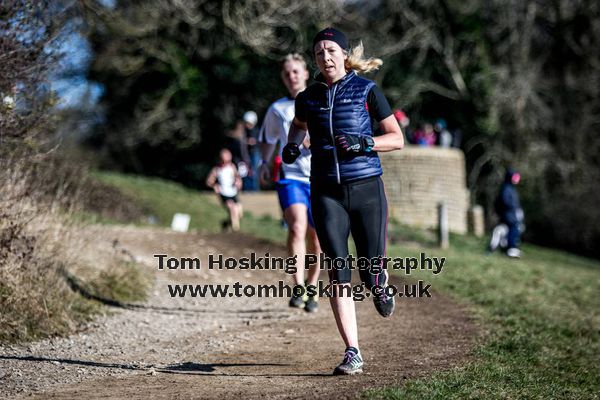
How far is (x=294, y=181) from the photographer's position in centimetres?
834

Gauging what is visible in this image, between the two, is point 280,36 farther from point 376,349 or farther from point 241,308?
point 376,349

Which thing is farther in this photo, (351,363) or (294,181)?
(294,181)

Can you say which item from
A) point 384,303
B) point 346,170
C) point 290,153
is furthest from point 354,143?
point 384,303

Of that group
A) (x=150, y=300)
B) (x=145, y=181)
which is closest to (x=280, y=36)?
(x=145, y=181)

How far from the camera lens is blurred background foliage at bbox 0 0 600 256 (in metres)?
Result: 28.0

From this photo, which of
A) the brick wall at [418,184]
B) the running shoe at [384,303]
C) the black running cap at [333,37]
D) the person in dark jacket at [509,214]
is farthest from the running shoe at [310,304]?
the brick wall at [418,184]

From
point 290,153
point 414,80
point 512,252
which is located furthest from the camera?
point 414,80

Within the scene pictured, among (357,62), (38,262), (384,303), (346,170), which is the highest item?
(357,62)

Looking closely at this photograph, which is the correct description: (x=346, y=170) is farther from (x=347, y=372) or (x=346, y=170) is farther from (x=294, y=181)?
(x=294, y=181)

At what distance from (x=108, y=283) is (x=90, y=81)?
23460 mm

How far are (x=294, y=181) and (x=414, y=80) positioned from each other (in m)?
22.0

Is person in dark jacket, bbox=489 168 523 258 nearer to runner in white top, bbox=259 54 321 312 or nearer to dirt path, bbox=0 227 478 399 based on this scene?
dirt path, bbox=0 227 478 399

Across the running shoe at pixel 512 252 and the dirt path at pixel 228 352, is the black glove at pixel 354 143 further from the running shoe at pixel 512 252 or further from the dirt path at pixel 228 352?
the running shoe at pixel 512 252

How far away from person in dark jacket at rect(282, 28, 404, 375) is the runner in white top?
221cm
